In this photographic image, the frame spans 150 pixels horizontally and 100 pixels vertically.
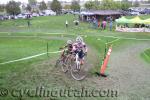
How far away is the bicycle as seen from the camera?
50.7 ft

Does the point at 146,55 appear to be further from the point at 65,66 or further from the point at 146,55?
the point at 65,66

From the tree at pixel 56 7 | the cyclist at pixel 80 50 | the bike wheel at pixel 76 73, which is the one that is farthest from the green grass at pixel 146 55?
the tree at pixel 56 7

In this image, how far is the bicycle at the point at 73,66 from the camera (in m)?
15.4

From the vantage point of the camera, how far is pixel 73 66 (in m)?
15.9

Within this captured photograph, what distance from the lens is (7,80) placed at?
15.1m

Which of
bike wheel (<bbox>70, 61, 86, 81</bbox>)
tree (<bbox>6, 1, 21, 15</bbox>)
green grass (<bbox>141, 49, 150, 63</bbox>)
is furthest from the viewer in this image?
tree (<bbox>6, 1, 21, 15</bbox>)

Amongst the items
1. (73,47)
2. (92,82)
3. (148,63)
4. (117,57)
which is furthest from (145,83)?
Result: (117,57)

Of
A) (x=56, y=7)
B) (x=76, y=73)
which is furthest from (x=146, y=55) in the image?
(x=56, y=7)

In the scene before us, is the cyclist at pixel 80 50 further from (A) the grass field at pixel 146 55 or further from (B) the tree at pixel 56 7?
(B) the tree at pixel 56 7

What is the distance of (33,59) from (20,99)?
8971mm

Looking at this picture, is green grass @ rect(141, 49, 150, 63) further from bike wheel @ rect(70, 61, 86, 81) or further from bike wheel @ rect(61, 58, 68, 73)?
bike wheel @ rect(70, 61, 86, 81)

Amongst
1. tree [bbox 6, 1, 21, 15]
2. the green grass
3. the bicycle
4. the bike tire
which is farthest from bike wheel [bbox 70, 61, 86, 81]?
tree [bbox 6, 1, 21, 15]

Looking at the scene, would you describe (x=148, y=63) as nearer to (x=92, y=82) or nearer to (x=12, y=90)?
(x=92, y=82)

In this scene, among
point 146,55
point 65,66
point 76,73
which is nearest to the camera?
point 76,73
